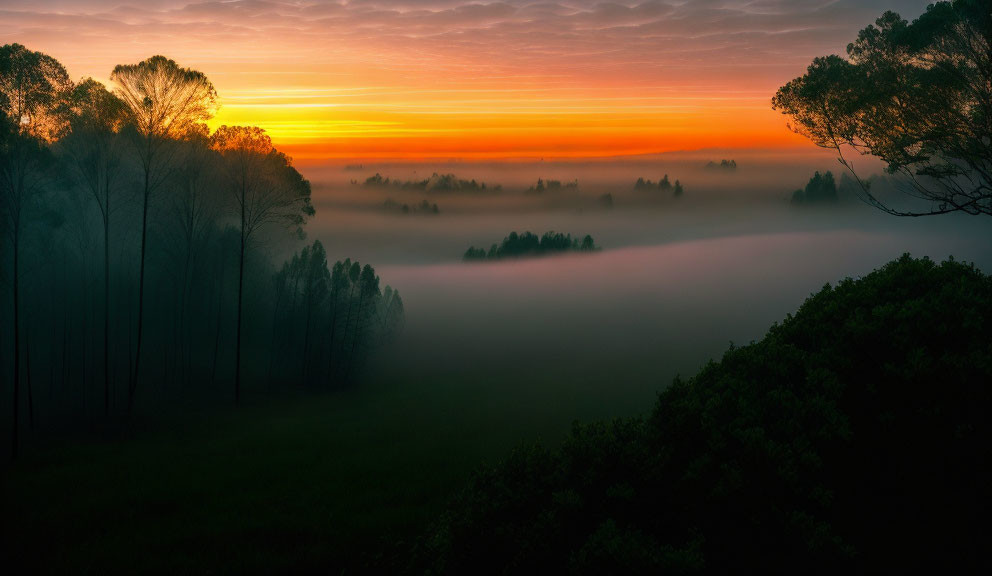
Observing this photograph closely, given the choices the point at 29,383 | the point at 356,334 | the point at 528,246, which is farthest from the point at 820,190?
the point at 29,383

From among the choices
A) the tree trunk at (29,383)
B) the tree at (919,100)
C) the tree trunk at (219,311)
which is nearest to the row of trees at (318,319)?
the tree trunk at (219,311)

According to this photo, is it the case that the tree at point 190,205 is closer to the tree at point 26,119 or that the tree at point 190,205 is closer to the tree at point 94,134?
the tree at point 94,134

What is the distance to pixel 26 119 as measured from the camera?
88.6ft

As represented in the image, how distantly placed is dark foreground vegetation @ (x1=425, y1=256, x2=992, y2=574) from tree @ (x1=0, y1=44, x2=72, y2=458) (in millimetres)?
24835

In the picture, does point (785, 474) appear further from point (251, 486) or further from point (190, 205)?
point (190, 205)

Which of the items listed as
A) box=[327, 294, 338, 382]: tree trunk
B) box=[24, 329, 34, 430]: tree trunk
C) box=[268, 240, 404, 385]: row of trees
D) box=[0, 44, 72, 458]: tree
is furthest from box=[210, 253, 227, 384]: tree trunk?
box=[0, 44, 72, 458]: tree

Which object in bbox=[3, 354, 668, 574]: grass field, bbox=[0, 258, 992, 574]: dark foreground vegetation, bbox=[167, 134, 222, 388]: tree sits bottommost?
bbox=[3, 354, 668, 574]: grass field

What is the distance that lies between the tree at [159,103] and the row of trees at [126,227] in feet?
0.20

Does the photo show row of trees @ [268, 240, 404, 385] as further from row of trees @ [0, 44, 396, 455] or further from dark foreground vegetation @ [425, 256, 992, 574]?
dark foreground vegetation @ [425, 256, 992, 574]

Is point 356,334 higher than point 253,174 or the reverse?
the reverse

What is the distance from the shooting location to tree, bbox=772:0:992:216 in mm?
20000

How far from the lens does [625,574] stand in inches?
372

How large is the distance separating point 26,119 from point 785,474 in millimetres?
30747

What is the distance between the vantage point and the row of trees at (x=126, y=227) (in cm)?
2823
